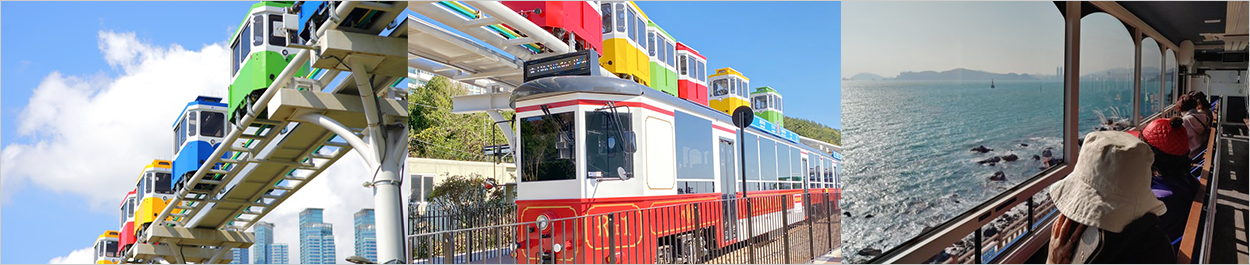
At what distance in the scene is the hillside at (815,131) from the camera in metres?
4.16

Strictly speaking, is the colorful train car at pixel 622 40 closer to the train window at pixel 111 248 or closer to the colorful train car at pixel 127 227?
the colorful train car at pixel 127 227

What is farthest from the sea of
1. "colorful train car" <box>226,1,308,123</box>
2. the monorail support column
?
"colorful train car" <box>226,1,308,123</box>

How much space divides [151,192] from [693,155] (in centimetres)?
754

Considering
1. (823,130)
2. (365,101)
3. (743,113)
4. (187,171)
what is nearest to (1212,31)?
(823,130)

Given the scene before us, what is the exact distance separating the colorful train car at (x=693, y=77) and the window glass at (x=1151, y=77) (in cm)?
220

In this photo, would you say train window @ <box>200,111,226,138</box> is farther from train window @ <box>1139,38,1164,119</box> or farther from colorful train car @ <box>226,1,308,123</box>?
train window @ <box>1139,38,1164,119</box>

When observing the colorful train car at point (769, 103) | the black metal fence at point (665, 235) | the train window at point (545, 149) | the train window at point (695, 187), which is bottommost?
the black metal fence at point (665, 235)

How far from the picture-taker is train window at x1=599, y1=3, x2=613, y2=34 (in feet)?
14.8

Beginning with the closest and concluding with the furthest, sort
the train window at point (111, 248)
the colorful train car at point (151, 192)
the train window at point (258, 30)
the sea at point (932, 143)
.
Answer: the sea at point (932, 143) < the train window at point (258, 30) < the colorful train car at point (151, 192) < the train window at point (111, 248)

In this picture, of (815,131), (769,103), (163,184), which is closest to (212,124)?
(163,184)

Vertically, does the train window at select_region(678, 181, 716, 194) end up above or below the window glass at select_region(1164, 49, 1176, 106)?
below

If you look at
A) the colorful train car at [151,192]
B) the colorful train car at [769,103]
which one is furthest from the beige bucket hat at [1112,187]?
the colorful train car at [151,192]

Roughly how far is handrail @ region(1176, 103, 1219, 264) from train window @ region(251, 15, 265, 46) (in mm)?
5682

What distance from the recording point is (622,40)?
4496 millimetres
